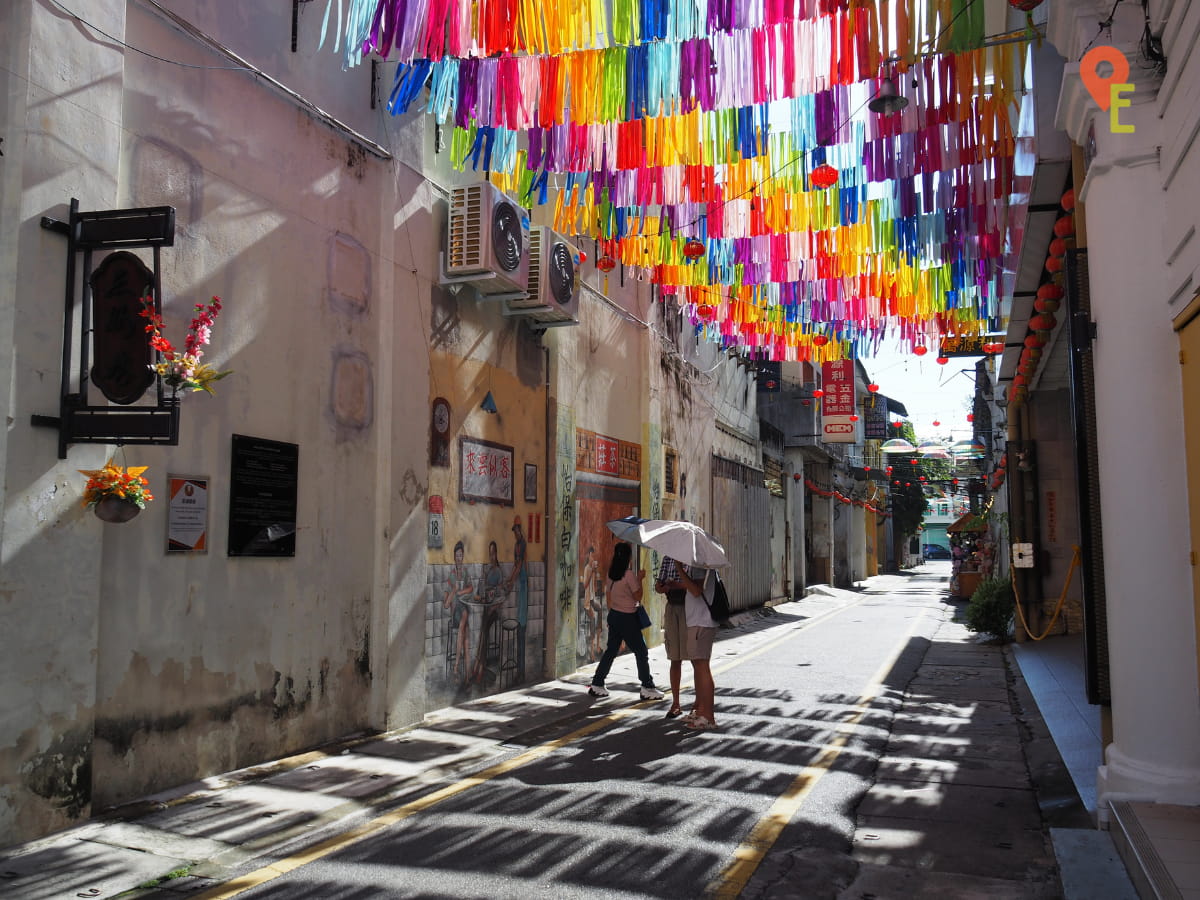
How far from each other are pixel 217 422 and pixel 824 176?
21.2ft

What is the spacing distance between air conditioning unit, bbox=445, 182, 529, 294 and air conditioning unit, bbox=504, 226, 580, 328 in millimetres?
941

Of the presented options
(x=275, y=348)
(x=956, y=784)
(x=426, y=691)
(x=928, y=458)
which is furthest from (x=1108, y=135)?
(x=928, y=458)

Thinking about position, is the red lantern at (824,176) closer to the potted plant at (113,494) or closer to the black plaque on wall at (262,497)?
the black plaque on wall at (262,497)

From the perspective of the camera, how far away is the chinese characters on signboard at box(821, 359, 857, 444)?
30.4 metres

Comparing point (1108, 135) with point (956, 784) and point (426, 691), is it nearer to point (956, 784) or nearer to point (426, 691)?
point (956, 784)

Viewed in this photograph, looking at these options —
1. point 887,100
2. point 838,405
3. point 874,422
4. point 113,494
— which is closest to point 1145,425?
point 887,100

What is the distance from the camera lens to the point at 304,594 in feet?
27.6

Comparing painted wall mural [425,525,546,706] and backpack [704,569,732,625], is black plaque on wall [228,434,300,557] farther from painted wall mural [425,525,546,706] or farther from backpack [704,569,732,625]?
backpack [704,569,732,625]

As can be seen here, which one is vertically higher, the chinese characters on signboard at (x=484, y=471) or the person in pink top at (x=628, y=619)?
the chinese characters on signboard at (x=484, y=471)

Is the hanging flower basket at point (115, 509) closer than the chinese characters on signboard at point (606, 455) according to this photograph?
Yes

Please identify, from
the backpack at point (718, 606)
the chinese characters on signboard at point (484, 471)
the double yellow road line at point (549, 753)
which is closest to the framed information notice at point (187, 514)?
the double yellow road line at point (549, 753)

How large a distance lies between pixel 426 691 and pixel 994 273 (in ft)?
30.0

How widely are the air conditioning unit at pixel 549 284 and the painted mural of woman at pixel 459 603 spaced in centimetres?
323

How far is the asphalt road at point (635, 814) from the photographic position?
5137 mm
